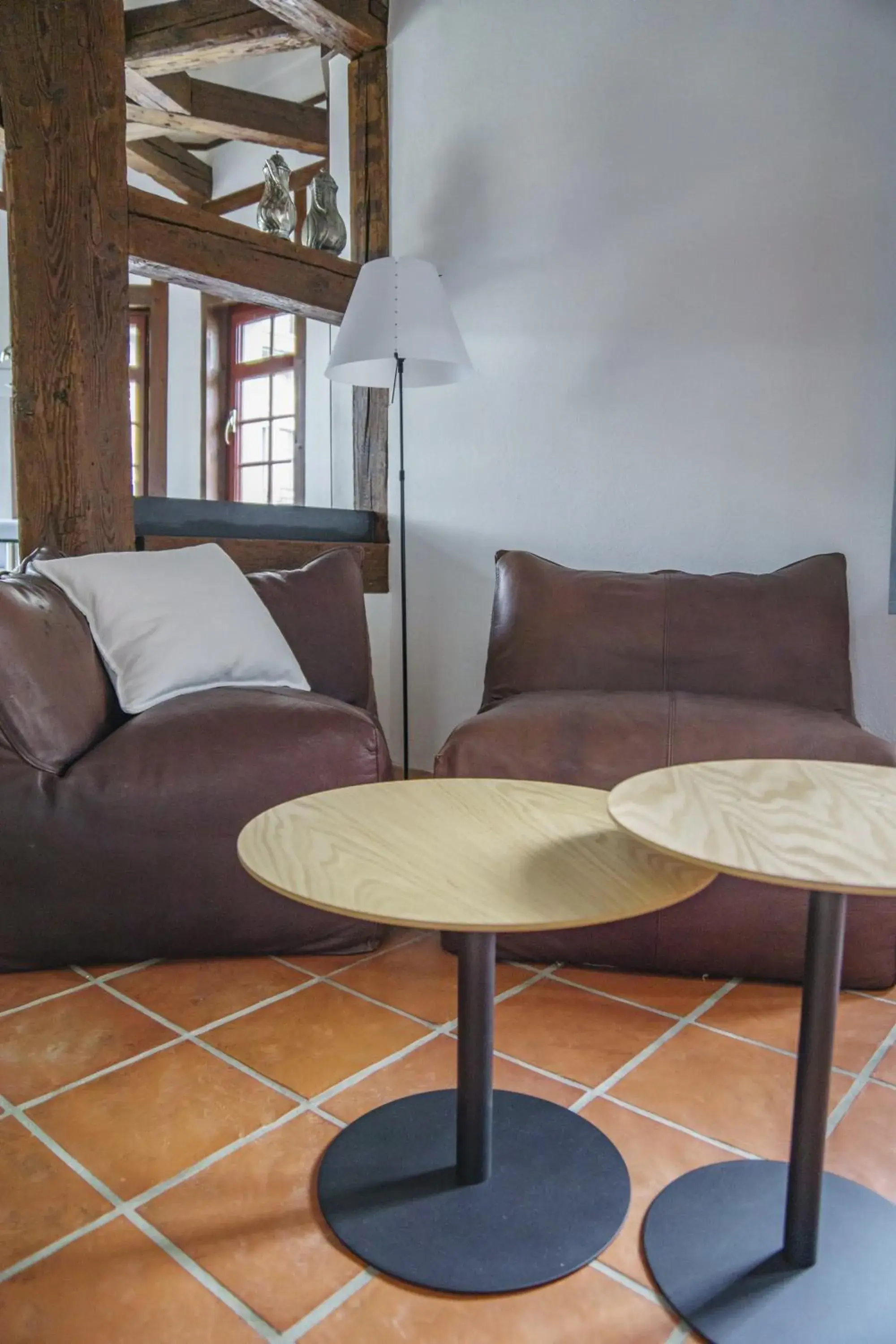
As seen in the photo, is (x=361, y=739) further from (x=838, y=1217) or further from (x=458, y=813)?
(x=838, y=1217)

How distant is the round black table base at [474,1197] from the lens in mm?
1135

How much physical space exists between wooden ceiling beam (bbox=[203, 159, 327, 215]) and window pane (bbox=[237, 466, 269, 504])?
4.29 ft

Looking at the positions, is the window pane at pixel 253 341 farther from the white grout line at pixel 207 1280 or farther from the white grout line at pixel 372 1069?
the white grout line at pixel 207 1280

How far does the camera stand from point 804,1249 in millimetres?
1119

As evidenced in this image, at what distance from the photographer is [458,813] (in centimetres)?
132

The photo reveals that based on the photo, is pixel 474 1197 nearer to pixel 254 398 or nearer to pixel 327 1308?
pixel 327 1308

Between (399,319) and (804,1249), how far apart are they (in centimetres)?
248

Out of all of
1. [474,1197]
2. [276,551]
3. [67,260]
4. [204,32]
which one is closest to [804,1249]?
[474,1197]

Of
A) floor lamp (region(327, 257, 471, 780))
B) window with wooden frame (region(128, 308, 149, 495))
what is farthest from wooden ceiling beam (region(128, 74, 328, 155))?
floor lamp (region(327, 257, 471, 780))

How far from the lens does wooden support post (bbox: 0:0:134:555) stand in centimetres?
256

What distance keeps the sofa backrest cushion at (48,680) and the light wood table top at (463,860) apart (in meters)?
0.79

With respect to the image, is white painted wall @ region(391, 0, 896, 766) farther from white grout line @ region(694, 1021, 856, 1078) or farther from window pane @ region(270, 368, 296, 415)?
window pane @ region(270, 368, 296, 415)

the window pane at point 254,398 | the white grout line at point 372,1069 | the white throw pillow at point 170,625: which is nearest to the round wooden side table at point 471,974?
the white grout line at point 372,1069

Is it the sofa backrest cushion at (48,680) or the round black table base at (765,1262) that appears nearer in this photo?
the round black table base at (765,1262)
